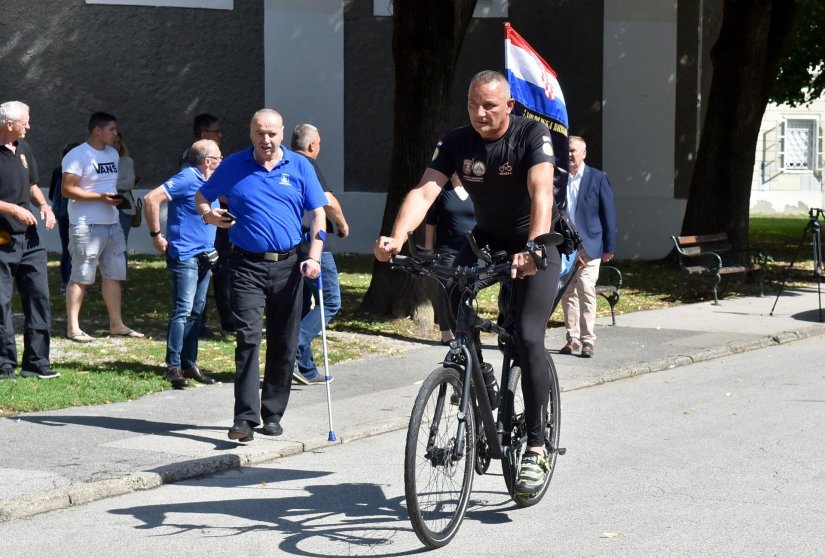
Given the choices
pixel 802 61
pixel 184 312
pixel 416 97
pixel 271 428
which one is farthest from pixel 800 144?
pixel 271 428

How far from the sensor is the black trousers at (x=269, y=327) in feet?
24.7

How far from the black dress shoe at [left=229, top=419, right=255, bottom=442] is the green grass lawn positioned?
5.84 feet

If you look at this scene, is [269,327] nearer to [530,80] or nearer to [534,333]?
[534,333]

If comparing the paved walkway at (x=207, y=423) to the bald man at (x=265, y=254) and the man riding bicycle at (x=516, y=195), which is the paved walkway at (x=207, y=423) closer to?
the bald man at (x=265, y=254)

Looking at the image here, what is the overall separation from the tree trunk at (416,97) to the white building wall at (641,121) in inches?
410

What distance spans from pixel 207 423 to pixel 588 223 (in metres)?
4.40

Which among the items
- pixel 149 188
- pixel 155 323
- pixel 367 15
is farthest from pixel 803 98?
pixel 155 323

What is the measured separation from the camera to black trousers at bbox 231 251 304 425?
7520 millimetres

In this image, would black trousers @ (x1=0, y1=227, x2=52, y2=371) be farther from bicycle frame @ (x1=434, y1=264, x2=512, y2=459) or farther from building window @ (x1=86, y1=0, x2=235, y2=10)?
building window @ (x1=86, y1=0, x2=235, y2=10)

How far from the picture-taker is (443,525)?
544 centimetres

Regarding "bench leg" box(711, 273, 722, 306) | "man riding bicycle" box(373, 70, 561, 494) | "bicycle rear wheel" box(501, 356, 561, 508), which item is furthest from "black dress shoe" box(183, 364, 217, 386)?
"bench leg" box(711, 273, 722, 306)

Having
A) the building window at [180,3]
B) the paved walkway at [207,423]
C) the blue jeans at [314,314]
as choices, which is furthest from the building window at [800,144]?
the blue jeans at [314,314]

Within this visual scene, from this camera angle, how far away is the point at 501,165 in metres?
5.75

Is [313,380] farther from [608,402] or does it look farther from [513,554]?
[513,554]
